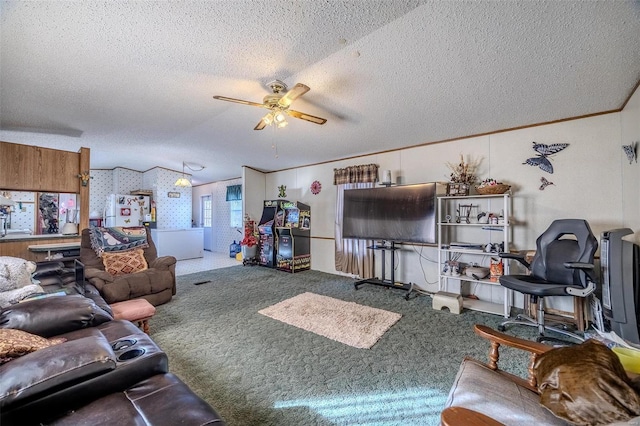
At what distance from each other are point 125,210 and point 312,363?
709 centimetres

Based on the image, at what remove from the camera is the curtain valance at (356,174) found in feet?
15.4

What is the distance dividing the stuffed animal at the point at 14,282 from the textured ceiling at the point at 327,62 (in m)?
1.69

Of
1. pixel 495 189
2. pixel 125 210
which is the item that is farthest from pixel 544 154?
pixel 125 210

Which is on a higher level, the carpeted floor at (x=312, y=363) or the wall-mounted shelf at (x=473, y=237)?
the wall-mounted shelf at (x=473, y=237)

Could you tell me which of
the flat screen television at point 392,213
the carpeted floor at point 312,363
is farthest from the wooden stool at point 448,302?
the flat screen television at point 392,213

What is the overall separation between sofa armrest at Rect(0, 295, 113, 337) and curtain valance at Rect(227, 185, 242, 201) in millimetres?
5714

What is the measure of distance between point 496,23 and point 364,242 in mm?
3565

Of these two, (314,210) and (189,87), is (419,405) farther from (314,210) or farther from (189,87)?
(314,210)

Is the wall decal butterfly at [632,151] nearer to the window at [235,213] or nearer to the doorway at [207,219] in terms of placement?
the window at [235,213]

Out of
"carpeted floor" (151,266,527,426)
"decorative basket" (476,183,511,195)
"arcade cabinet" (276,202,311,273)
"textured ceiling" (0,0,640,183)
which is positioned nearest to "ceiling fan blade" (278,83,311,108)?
"textured ceiling" (0,0,640,183)

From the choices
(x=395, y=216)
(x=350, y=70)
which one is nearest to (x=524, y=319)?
(x=395, y=216)

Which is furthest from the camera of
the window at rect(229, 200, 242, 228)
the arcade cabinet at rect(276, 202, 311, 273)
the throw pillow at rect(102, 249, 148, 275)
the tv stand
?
the window at rect(229, 200, 242, 228)

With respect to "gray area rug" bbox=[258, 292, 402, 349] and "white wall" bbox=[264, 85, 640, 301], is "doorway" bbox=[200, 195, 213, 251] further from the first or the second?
"white wall" bbox=[264, 85, 640, 301]

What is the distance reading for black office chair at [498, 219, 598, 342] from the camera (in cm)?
238
